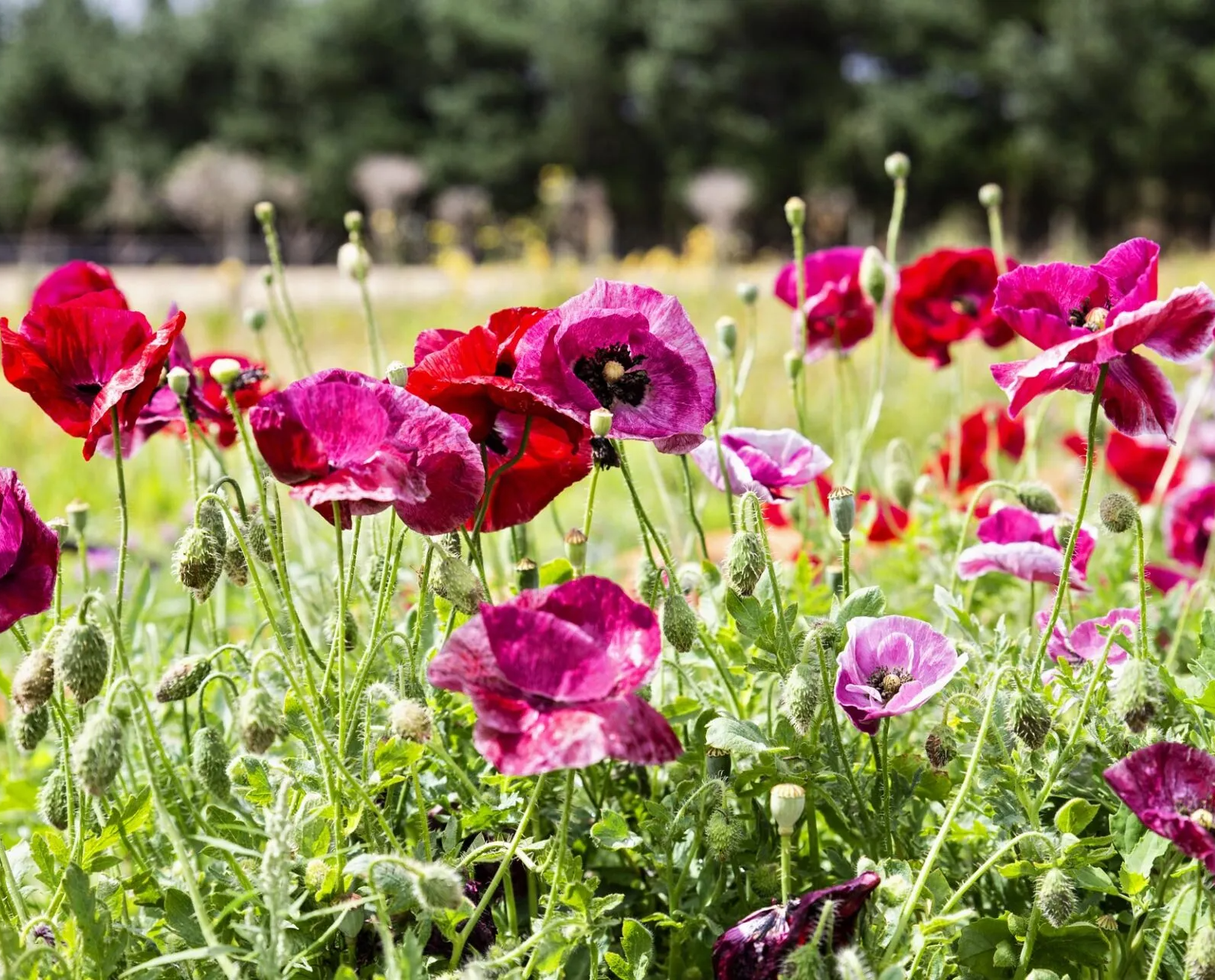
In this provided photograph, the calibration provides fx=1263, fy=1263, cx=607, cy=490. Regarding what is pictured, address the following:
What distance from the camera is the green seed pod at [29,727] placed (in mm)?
976

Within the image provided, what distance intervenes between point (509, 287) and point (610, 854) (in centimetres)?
A: 942

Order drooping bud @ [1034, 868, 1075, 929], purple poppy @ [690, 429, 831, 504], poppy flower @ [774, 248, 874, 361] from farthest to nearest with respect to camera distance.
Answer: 1. poppy flower @ [774, 248, 874, 361]
2. purple poppy @ [690, 429, 831, 504]
3. drooping bud @ [1034, 868, 1075, 929]

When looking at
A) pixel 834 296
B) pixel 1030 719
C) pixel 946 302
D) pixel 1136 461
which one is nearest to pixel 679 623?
pixel 1030 719

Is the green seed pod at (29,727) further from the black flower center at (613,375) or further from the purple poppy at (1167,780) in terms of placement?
the purple poppy at (1167,780)

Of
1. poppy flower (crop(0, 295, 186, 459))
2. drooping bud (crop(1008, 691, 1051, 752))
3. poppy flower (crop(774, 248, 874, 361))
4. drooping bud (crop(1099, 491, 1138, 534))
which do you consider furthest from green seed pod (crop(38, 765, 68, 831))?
poppy flower (crop(774, 248, 874, 361))

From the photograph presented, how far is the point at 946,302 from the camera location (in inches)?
71.2

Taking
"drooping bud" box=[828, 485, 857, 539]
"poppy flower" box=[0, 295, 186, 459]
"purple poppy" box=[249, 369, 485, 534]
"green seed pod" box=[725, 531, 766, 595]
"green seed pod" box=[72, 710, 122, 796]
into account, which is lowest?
"green seed pod" box=[72, 710, 122, 796]

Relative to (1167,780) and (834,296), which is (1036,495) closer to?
(1167,780)

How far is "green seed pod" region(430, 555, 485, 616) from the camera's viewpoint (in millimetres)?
969

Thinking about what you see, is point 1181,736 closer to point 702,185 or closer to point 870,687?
point 870,687

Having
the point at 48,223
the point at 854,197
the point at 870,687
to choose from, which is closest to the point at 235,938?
the point at 870,687

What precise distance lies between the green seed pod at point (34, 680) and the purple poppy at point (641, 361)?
0.42m

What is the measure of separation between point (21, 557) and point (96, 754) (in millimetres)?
248

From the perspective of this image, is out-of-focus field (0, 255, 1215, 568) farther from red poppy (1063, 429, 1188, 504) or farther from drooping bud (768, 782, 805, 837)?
drooping bud (768, 782, 805, 837)
